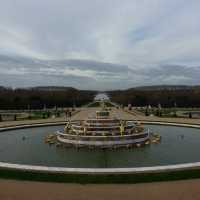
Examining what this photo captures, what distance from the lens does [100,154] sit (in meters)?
17.2

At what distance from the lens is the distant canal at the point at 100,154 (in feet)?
49.2

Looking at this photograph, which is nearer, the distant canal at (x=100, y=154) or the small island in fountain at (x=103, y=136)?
the distant canal at (x=100, y=154)

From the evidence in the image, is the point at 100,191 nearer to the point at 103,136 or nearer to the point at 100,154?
the point at 100,154

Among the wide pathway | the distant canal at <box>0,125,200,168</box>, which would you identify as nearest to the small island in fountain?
the distant canal at <box>0,125,200,168</box>

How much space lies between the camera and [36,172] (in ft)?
40.5

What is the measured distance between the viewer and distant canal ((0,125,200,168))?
15000 millimetres

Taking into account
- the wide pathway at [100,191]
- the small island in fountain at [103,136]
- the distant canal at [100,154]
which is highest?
the small island in fountain at [103,136]

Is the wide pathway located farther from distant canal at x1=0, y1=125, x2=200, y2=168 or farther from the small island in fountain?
the small island in fountain

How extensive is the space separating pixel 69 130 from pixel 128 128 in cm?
475

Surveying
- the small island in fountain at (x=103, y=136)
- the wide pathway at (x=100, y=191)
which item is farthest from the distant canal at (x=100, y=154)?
the wide pathway at (x=100, y=191)

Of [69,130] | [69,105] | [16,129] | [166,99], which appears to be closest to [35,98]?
[69,105]

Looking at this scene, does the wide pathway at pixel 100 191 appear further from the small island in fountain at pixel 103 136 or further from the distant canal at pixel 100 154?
the small island in fountain at pixel 103 136

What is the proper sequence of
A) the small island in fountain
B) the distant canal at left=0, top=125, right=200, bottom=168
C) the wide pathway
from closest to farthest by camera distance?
1. the wide pathway
2. the distant canal at left=0, top=125, right=200, bottom=168
3. the small island in fountain

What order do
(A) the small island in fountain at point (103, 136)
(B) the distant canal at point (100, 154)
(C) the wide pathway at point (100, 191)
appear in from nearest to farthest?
(C) the wide pathway at point (100, 191)
(B) the distant canal at point (100, 154)
(A) the small island in fountain at point (103, 136)
